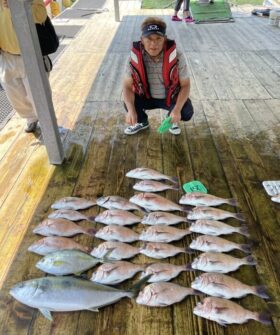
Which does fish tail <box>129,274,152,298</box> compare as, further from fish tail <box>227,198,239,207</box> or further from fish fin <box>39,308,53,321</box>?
fish tail <box>227,198,239,207</box>

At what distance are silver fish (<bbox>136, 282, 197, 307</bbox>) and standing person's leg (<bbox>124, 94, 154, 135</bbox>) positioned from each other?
1.89 meters

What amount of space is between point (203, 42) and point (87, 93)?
10.8ft

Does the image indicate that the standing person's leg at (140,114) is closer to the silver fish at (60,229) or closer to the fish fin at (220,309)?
the silver fish at (60,229)

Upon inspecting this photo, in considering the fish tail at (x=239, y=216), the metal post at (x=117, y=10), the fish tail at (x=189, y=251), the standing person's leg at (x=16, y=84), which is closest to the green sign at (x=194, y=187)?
the fish tail at (x=239, y=216)

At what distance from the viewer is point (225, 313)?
5.29 ft

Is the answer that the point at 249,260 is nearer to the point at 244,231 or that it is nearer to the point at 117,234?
the point at 244,231

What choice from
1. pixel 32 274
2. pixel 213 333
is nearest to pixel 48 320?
pixel 32 274

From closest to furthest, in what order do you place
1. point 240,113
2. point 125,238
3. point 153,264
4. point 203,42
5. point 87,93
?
point 153,264
point 125,238
point 240,113
point 87,93
point 203,42

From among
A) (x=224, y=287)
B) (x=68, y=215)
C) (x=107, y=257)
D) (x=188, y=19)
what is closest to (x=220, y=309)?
(x=224, y=287)

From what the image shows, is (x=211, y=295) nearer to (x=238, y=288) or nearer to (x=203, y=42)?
(x=238, y=288)

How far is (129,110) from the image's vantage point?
298 centimetres

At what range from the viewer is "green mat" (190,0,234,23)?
Answer: 26.2 ft

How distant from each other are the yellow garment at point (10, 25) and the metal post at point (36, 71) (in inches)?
17.0

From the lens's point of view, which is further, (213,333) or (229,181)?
(229,181)
